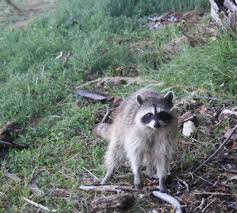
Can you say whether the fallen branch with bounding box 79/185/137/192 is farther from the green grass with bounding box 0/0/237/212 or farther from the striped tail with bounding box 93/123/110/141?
the striped tail with bounding box 93/123/110/141

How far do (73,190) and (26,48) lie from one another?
3685mm

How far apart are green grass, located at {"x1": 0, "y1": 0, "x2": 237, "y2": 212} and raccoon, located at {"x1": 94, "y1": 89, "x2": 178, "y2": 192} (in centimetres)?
33

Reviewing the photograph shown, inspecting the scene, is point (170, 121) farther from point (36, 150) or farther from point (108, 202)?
point (36, 150)

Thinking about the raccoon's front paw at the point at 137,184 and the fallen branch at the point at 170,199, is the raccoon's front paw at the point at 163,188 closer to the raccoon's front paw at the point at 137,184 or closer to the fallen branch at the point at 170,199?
the fallen branch at the point at 170,199

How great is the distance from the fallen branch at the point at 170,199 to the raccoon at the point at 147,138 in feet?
0.21

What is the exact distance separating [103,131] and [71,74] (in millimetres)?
1823

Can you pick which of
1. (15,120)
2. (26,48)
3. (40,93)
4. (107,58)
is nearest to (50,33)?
(26,48)

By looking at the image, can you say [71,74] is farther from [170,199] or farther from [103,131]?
[170,199]

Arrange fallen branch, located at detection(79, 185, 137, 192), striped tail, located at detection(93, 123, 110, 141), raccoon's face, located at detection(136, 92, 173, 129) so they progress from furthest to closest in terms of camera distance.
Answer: striped tail, located at detection(93, 123, 110, 141) → fallen branch, located at detection(79, 185, 137, 192) → raccoon's face, located at detection(136, 92, 173, 129)

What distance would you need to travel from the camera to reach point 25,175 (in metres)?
4.18

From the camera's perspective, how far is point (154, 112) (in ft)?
11.8

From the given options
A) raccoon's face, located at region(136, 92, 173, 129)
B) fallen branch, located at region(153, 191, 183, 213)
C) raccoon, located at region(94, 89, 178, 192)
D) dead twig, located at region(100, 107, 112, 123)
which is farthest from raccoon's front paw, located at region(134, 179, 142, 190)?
dead twig, located at region(100, 107, 112, 123)

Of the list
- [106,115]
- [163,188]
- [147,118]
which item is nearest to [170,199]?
[163,188]

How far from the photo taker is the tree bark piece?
3.43m
